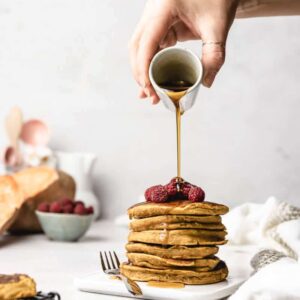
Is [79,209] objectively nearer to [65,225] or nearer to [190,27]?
[65,225]

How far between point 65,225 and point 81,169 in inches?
31.7

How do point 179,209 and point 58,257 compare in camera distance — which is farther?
point 58,257

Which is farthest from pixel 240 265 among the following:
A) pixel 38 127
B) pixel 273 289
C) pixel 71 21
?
pixel 71 21

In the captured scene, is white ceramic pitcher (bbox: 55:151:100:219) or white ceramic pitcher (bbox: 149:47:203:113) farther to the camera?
white ceramic pitcher (bbox: 55:151:100:219)

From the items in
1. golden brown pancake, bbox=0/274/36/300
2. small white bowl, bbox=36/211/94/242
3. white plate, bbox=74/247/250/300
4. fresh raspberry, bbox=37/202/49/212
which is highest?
golden brown pancake, bbox=0/274/36/300

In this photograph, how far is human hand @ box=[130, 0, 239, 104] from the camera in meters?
2.00

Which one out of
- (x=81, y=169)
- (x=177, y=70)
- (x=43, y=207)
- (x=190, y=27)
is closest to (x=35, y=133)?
(x=81, y=169)

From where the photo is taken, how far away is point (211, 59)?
1.97 meters

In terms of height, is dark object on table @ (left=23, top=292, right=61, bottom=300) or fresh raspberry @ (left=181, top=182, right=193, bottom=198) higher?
fresh raspberry @ (left=181, top=182, right=193, bottom=198)

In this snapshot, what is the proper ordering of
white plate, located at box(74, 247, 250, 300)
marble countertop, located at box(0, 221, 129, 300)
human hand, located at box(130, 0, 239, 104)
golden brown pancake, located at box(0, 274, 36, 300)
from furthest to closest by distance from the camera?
human hand, located at box(130, 0, 239, 104) < marble countertop, located at box(0, 221, 129, 300) < white plate, located at box(74, 247, 250, 300) < golden brown pancake, located at box(0, 274, 36, 300)

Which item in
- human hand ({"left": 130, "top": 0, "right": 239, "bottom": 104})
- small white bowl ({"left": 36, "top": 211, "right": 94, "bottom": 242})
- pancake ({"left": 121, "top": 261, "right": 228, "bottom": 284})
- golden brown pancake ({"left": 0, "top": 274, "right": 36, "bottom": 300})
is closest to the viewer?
golden brown pancake ({"left": 0, "top": 274, "right": 36, "bottom": 300})

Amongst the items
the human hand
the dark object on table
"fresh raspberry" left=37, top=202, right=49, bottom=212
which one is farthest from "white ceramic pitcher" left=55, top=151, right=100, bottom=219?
the dark object on table

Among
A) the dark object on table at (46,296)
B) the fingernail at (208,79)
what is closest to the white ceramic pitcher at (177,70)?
the fingernail at (208,79)

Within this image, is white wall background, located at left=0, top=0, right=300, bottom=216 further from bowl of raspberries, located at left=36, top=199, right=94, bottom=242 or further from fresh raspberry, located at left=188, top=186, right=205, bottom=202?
fresh raspberry, located at left=188, top=186, right=205, bottom=202
